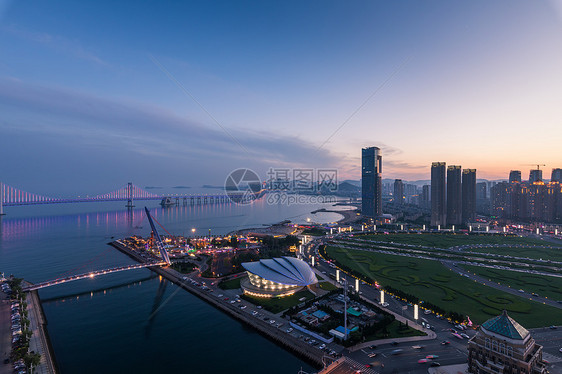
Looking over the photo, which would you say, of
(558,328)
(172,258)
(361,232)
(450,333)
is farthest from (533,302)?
(172,258)

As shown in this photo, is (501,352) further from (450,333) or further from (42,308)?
(42,308)

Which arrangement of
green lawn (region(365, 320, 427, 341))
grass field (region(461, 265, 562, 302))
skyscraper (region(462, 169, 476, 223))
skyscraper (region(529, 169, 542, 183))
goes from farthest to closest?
skyscraper (region(529, 169, 542, 183))
skyscraper (region(462, 169, 476, 223))
grass field (region(461, 265, 562, 302))
green lawn (region(365, 320, 427, 341))

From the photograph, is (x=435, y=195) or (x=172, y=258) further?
(x=435, y=195)

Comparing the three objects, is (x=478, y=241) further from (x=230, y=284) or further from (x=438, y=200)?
(x=230, y=284)

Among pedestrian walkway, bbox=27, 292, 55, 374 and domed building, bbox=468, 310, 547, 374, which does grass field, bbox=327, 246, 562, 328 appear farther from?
pedestrian walkway, bbox=27, 292, 55, 374

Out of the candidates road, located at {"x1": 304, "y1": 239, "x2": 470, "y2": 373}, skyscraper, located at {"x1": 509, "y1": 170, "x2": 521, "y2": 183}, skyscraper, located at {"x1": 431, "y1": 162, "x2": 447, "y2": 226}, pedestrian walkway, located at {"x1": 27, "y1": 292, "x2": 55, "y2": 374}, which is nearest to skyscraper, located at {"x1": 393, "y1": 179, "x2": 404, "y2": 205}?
skyscraper, located at {"x1": 509, "y1": 170, "x2": 521, "y2": 183}

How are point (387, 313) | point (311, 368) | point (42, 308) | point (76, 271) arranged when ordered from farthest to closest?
point (76, 271) < point (42, 308) < point (387, 313) < point (311, 368)

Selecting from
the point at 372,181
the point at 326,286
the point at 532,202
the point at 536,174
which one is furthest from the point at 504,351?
the point at 536,174
